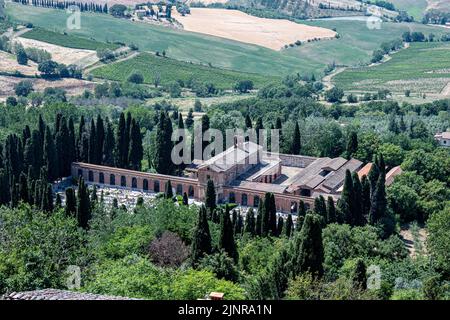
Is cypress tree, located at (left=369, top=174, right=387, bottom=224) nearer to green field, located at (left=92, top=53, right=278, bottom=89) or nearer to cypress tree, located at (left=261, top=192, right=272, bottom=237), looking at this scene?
cypress tree, located at (left=261, top=192, right=272, bottom=237)

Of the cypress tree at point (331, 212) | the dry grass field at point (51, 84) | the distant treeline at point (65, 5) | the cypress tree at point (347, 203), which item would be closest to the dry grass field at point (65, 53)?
the dry grass field at point (51, 84)

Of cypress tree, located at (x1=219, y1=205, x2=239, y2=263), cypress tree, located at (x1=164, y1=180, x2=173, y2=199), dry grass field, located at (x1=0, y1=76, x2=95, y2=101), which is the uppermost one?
cypress tree, located at (x1=219, y1=205, x2=239, y2=263)

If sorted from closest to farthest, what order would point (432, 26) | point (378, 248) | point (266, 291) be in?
point (266, 291)
point (378, 248)
point (432, 26)

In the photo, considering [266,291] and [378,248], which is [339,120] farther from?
[266,291]

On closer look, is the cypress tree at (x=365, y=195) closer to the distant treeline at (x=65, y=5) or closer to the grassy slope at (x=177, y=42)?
the grassy slope at (x=177, y=42)

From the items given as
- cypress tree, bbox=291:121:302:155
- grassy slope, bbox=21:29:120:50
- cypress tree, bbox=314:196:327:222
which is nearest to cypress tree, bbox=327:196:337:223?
cypress tree, bbox=314:196:327:222

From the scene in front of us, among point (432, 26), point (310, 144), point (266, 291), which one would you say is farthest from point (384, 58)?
point (266, 291)
